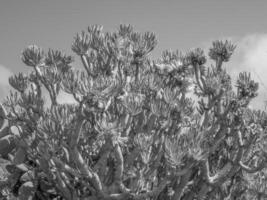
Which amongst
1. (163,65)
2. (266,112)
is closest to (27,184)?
(163,65)

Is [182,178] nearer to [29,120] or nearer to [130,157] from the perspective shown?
[130,157]

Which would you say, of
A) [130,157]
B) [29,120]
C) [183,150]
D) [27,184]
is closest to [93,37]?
[29,120]

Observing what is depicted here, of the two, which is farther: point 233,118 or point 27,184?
point 27,184

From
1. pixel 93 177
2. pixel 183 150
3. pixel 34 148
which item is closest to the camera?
pixel 183 150

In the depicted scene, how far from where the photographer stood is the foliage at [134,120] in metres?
3.71

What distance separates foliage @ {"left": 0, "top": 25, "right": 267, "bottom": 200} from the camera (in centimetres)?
371

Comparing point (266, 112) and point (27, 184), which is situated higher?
point (266, 112)

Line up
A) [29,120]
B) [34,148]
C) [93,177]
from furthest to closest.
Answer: [34,148] < [29,120] < [93,177]

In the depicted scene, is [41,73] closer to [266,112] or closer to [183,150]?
[183,150]

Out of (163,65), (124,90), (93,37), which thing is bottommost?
(124,90)

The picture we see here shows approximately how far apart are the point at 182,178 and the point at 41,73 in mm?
2205

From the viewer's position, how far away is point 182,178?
14.9 ft

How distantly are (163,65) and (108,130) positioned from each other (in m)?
1.37

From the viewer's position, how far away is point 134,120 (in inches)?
185
